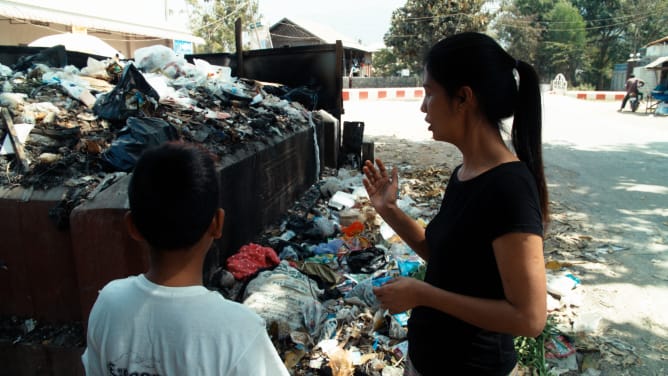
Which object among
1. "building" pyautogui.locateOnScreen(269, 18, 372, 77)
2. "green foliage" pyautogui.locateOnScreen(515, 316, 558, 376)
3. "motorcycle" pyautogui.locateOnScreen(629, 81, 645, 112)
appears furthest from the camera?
"building" pyautogui.locateOnScreen(269, 18, 372, 77)

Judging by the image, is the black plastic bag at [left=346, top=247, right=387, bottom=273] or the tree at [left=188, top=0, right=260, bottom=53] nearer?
the black plastic bag at [left=346, top=247, right=387, bottom=273]

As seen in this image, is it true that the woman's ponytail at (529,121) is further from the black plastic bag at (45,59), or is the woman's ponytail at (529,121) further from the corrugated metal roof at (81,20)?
the corrugated metal roof at (81,20)

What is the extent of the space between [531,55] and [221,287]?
4702 cm

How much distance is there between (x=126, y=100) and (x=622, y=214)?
5507 millimetres

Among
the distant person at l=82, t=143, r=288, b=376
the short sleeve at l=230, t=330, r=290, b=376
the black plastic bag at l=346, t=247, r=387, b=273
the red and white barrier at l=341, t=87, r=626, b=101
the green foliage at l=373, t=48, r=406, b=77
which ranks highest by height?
the green foliage at l=373, t=48, r=406, b=77

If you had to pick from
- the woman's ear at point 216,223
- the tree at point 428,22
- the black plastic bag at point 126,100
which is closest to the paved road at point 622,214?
the woman's ear at point 216,223

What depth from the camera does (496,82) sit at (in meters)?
1.18

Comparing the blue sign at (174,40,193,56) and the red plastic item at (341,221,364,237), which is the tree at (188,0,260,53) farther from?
the red plastic item at (341,221,364,237)

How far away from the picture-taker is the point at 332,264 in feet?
13.2

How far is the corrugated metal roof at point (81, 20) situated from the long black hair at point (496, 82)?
526 inches

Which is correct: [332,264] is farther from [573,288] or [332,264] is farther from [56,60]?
[56,60]

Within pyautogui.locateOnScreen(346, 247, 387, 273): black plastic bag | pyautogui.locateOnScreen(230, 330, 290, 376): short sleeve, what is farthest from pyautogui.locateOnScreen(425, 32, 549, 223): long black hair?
pyautogui.locateOnScreen(346, 247, 387, 273): black plastic bag

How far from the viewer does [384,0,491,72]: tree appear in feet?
89.0

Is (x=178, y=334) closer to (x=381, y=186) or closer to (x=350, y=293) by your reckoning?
(x=381, y=186)
